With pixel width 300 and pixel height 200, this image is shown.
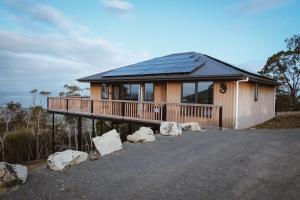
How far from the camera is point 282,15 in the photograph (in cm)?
1549

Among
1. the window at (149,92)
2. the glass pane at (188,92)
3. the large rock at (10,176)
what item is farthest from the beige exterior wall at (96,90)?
the large rock at (10,176)

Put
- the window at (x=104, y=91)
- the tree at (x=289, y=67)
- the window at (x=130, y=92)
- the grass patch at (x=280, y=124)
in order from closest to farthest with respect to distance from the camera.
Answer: the grass patch at (x=280, y=124) → the window at (x=130, y=92) → the window at (x=104, y=91) → the tree at (x=289, y=67)

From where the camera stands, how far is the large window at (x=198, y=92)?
11156 millimetres

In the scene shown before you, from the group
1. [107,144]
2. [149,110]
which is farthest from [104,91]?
[107,144]

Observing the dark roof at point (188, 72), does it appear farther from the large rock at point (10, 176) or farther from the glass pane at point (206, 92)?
the large rock at point (10, 176)

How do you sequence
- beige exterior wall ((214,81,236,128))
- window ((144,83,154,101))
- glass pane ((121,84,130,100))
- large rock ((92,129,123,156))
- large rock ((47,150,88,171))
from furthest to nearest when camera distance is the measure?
glass pane ((121,84,130,100)) → window ((144,83,154,101)) → beige exterior wall ((214,81,236,128)) → large rock ((92,129,123,156)) → large rock ((47,150,88,171))

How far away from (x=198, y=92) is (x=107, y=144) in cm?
643

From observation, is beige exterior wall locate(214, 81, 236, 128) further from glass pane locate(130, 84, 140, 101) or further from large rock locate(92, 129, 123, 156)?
large rock locate(92, 129, 123, 156)

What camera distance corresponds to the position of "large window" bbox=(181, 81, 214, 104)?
1116 centimetres

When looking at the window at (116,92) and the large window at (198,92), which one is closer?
the large window at (198,92)

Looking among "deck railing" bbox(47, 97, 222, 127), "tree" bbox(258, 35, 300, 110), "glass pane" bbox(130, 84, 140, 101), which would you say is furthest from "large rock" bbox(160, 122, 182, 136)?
"tree" bbox(258, 35, 300, 110)

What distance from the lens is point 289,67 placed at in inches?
861

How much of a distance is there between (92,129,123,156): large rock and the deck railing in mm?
4535

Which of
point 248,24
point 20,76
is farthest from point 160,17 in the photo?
point 20,76
